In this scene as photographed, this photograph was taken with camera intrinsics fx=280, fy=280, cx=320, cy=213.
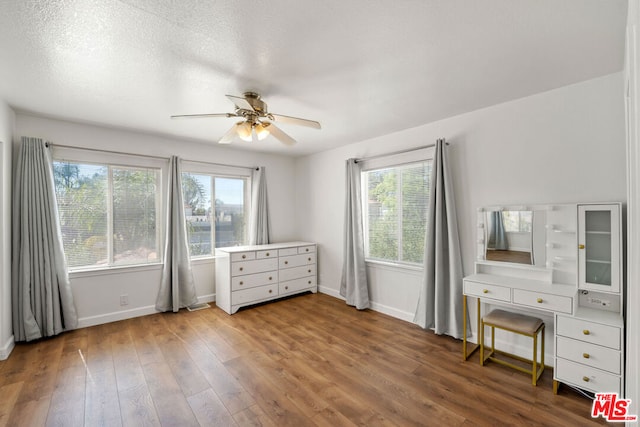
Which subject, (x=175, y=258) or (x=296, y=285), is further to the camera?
(x=296, y=285)

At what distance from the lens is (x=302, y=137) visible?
3.93m

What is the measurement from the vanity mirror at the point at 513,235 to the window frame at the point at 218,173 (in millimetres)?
3539

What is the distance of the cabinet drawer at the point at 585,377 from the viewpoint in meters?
1.92

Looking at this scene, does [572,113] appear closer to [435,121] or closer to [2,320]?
[435,121]

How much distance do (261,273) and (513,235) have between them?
3221 millimetres

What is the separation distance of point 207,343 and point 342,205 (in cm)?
265

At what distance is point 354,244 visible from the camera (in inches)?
161

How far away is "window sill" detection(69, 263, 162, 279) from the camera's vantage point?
3379 millimetres

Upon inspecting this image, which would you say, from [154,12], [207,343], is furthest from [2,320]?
[154,12]

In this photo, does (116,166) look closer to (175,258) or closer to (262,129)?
(175,258)

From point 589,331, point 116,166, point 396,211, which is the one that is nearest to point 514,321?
point 589,331

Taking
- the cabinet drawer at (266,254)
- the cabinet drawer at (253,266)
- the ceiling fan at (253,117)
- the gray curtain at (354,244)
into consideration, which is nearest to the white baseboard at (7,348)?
the cabinet drawer at (253,266)

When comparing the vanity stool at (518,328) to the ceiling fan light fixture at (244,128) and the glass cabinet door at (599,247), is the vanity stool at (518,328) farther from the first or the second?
the ceiling fan light fixture at (244,128)

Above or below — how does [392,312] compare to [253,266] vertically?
below
